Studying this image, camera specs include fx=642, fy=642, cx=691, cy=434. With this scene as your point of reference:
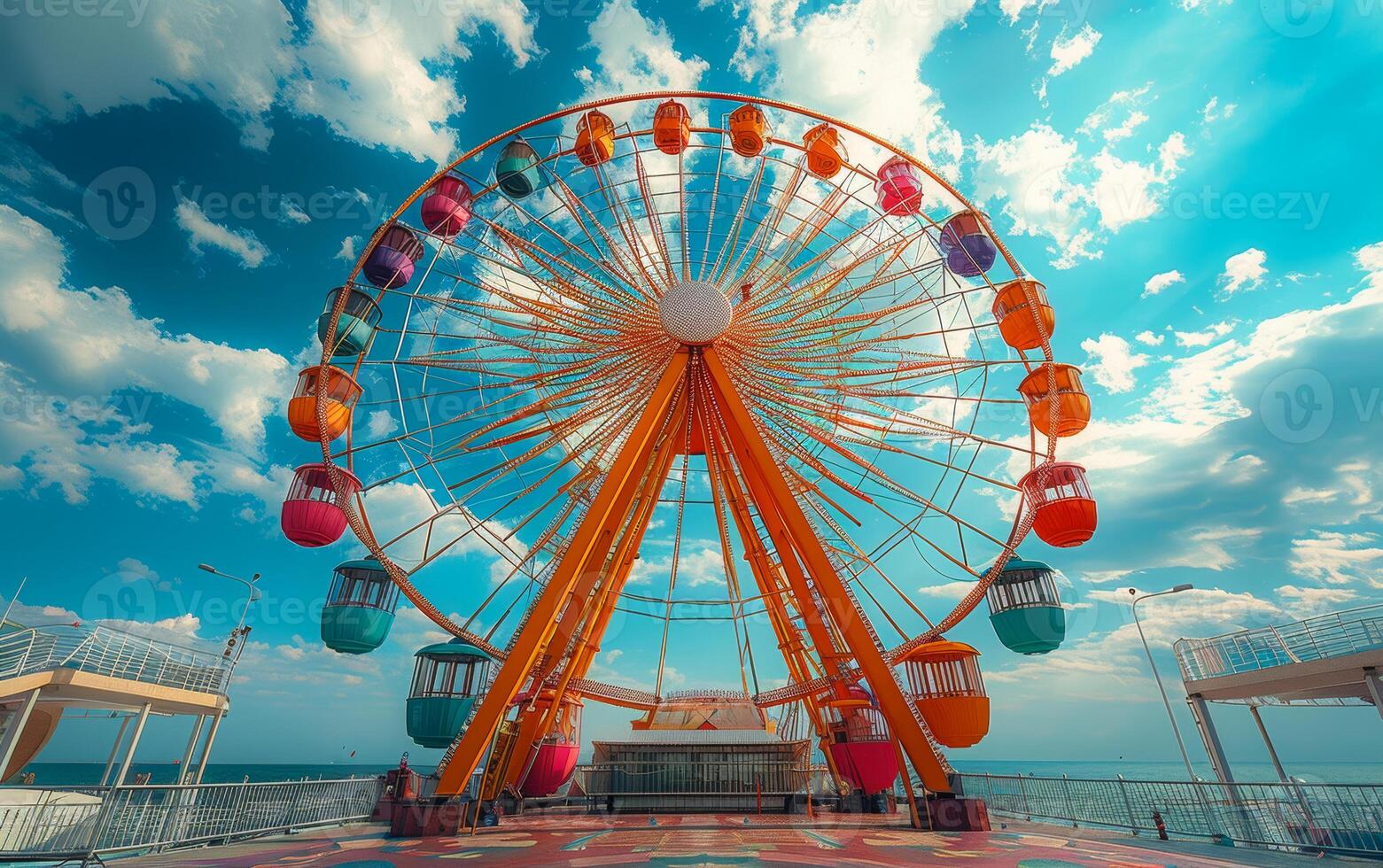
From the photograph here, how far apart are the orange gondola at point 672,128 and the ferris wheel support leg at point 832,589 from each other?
19.8 ft

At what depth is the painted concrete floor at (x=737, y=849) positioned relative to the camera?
892 cm

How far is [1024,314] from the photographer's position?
53.0ft

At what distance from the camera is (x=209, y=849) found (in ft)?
35.1

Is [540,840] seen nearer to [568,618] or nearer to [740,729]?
[568,618]

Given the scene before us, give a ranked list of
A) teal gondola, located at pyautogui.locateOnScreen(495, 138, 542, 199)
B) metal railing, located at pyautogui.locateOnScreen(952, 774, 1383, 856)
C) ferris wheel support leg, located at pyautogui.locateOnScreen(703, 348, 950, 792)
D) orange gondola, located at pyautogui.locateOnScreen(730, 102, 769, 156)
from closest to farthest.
Result: metal railing, located at pyautogui.locateOnScreen(952, 774, 1383, 856) → ferris wheel support leg, located at pyautogui.locateOnScreen(703, 348, 950, 792) → teal gondola, located at pyautogui.locateOnScreen(495, 138, 542, 199) → orange gondola, located at pyautogui.locateOnScreen(730, 102, 769, 156)

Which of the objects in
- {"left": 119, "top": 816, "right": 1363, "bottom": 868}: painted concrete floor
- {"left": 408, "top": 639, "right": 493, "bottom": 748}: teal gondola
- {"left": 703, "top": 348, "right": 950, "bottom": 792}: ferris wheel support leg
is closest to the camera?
{"left": 119, "top": 816, "right": 1363, "bottom": 868}: painted concrete floor

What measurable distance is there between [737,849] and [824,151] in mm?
16980

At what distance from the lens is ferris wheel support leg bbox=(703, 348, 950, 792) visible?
1336 centimetres

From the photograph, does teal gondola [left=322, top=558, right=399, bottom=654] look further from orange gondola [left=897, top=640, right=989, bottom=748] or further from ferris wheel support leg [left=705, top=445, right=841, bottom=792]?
orange gondola [left=897, top=640, right=989, bottom=748]

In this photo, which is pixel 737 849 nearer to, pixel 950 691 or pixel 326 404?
pixel 950 691

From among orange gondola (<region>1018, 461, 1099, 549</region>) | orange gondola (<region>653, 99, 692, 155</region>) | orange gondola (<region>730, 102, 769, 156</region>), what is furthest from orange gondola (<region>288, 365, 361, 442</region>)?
orange gondola (<region>1018, 461, 1099, 549</region>)

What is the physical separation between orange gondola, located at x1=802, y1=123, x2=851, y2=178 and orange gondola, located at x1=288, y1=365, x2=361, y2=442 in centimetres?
1390

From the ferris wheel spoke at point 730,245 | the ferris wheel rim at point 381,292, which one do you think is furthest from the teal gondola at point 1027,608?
the ferris wheel spoke at point 730,245

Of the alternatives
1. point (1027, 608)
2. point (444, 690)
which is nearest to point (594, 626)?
point (444, 690)
